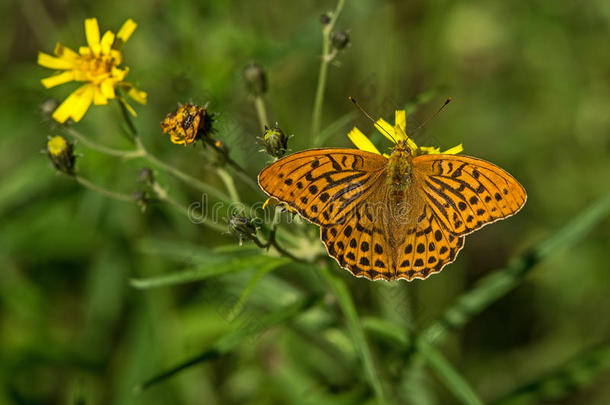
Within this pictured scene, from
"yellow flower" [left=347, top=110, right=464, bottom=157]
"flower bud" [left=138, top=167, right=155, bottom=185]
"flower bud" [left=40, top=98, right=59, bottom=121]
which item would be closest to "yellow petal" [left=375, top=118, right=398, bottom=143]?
"yellow flower" [left=347, top=110, right=464, bottom=157]

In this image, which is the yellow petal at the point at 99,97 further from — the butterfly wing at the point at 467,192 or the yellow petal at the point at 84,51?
the butterfly wing at the point at 467,192

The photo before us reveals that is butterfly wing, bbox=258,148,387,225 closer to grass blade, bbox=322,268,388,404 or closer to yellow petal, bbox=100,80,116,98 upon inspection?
grass blade, bbox=322,268,388,404

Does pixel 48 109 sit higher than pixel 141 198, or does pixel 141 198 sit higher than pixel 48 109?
pixel 48 109

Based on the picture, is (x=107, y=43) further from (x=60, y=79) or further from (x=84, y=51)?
(x=60, y=79)

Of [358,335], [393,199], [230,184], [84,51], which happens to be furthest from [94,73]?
[358,335]

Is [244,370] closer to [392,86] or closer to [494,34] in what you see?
[392,86]

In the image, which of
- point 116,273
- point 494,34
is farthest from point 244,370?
point 494,34

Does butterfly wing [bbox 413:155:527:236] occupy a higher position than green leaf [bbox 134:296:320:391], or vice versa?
butterfly wing [bbox 413:155:527:236]
